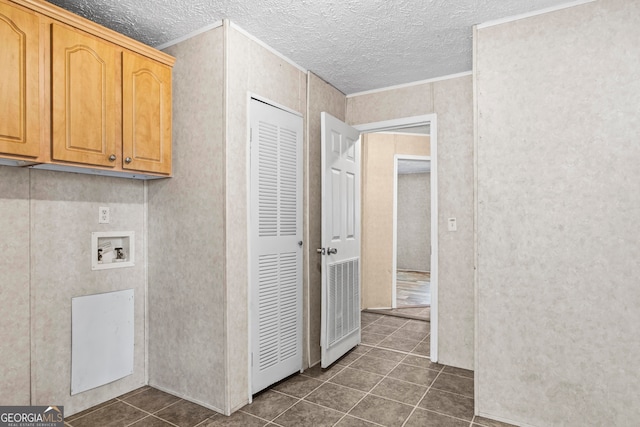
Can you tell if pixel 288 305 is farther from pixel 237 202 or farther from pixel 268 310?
pixel 237 202

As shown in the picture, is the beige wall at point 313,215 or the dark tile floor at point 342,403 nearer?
the dark tile floor at point 342,403

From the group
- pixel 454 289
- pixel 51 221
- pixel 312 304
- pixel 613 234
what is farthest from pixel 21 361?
pixel 613 234

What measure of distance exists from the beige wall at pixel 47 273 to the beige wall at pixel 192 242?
26 centimetres

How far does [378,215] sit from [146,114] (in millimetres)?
3399

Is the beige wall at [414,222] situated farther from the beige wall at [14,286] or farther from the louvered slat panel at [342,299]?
the beige wall at [14,286]

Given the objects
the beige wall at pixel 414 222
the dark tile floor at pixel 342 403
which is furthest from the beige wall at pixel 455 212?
the beige wall at pixel 414 222

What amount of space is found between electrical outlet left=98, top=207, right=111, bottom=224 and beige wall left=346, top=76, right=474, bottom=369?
8.68ft

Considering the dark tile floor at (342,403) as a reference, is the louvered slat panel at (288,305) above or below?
above

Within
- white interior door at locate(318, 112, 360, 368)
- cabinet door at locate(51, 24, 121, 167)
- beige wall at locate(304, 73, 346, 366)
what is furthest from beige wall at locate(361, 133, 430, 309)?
cabinet door at locate(51, 24, 121, 167)

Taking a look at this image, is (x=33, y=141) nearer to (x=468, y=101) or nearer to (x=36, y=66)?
(x=36, y=66)

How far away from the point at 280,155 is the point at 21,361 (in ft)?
6.62

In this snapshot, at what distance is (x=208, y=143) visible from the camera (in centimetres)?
234

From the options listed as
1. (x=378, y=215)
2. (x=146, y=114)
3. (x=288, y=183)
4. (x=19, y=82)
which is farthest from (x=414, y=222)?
(x=19, y=82)

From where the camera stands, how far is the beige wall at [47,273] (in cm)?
197
